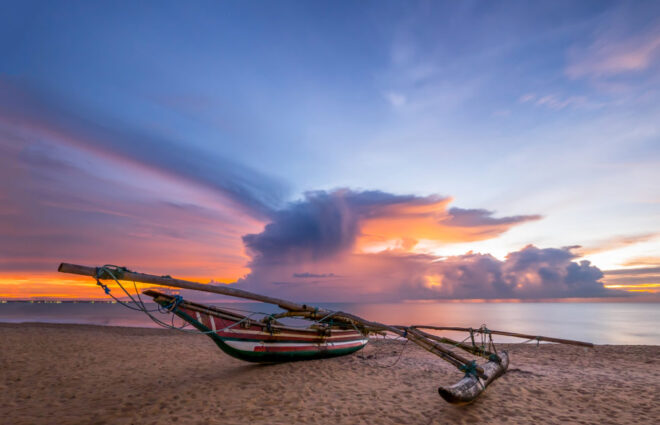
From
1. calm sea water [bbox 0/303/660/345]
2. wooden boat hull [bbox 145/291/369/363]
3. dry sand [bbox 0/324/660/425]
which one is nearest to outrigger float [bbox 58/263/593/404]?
wooden boat hull [bbox 145/291/369/363]

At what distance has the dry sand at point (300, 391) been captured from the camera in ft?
21.2

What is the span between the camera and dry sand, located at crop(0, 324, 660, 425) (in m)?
6.47

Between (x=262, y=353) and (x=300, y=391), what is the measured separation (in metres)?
2.28

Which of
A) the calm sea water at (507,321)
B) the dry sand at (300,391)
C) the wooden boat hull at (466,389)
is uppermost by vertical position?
the wooden boat hull at (466,389)

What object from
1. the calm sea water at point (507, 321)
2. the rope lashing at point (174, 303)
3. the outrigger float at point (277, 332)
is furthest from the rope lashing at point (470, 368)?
the calm sea water at point (507, 321)

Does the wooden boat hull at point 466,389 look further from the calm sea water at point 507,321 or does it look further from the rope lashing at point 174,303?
the calm sea water at point 507,321

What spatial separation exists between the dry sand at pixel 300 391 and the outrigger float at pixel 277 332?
43cm

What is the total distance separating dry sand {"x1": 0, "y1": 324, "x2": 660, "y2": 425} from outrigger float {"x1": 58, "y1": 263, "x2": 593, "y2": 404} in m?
0.43

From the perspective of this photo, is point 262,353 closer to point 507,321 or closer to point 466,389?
point 466,389

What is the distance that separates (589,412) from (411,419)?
4040 millimetres

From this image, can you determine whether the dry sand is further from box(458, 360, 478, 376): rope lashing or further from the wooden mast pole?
the wooden mast pole

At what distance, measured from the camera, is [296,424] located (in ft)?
19.9

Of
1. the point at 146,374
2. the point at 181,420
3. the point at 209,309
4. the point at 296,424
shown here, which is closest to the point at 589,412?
the point at 296,424

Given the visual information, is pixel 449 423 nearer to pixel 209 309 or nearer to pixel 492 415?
pixel 492 415
